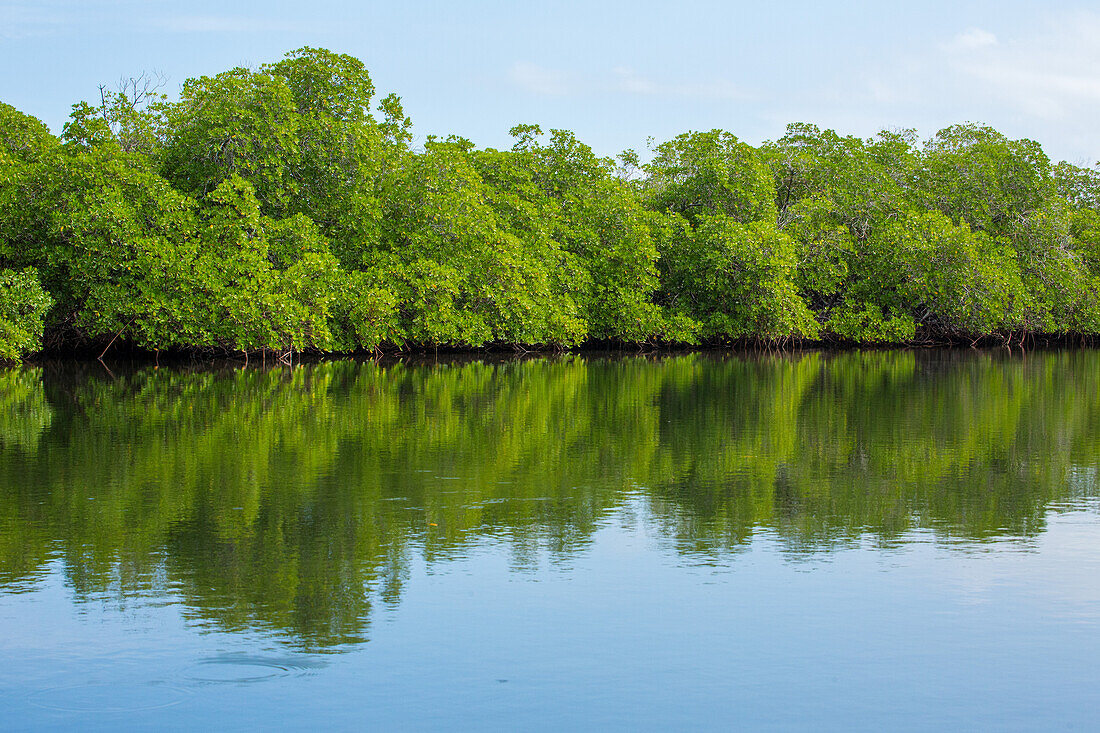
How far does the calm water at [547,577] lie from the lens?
519 centimetres

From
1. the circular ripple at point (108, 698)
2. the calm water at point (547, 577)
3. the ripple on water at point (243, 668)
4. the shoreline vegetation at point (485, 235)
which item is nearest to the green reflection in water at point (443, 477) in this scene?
the calm water at point (547, 577)

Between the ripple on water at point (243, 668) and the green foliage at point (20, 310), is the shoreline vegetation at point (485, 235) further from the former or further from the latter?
the ripple on water at point (243, 668)

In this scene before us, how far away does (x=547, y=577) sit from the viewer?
732 cm

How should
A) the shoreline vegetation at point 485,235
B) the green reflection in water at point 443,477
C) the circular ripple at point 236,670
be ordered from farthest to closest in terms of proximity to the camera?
the shoreline vegetation at point 485,235 → the green reflection in water at point 443,477 → the circular ripple at point 236,670

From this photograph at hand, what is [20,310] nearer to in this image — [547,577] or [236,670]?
[547,577]

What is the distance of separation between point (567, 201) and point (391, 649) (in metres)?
44.4

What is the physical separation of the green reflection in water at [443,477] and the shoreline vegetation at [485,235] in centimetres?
1189

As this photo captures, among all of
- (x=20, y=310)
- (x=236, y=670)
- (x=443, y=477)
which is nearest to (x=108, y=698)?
(x=236, y=670)

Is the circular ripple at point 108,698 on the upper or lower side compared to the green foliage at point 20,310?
lower

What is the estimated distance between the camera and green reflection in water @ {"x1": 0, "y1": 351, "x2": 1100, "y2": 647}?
7617 millimetres

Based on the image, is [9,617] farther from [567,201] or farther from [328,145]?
[567,201]

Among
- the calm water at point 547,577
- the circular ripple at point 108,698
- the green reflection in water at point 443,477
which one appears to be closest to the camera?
the circular ripple at point 108,698

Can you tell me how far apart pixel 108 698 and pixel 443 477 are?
6398mm

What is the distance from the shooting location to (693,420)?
683 inches
